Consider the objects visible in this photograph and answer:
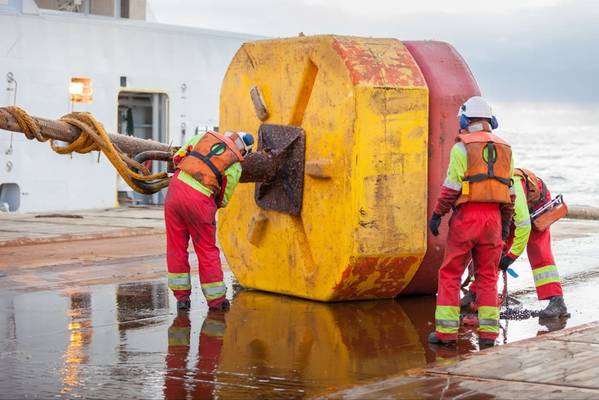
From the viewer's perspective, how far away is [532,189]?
8.20 metres

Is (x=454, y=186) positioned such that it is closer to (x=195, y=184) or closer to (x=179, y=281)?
(x=195, y=184)

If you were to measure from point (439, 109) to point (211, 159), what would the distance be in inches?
68.2

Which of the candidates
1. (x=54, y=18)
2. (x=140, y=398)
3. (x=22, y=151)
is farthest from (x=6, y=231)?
(x=140, y=398)

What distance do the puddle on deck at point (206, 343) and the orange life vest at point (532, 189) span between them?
2.81 feet

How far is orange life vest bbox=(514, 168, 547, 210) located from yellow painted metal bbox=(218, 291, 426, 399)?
1184 millimetres

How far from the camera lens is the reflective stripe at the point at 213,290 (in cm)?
818

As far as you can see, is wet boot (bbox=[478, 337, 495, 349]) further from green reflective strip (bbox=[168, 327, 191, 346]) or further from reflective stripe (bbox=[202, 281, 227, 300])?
reflective stripe (bbox=[202, 281, 227, 300])

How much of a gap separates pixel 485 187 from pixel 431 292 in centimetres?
225

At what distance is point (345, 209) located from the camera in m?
8.09

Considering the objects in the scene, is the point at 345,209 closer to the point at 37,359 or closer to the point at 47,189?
the point at 37,359

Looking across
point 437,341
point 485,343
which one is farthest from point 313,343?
point 485,343

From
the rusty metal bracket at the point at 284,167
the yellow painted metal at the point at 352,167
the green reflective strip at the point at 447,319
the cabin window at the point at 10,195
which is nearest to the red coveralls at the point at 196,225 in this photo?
the rusty metal bracket at the point at 284,167

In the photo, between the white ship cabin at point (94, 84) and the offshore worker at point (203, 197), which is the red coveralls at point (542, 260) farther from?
the white ship cabin at point (94, 84)

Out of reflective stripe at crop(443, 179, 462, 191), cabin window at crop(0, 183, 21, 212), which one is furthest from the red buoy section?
cabin window at crop(0, 183, 21, 212)
